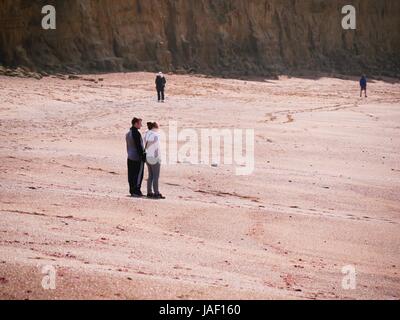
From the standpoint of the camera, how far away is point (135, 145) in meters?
9.91

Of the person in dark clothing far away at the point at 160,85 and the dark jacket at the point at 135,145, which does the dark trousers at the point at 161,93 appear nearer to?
the person in dark clothing far away at the point at 160,85

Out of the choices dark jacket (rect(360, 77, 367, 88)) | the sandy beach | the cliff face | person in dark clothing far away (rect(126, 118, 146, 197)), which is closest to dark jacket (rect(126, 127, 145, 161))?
person in dark clothing far away (rect(126, 118, 146, 197))

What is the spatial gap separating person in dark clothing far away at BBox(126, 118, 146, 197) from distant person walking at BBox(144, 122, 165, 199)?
0.09 metres

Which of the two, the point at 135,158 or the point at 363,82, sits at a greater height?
the point at 363,82

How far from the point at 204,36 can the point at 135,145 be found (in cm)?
2627

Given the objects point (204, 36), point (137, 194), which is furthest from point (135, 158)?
point (204, 36)

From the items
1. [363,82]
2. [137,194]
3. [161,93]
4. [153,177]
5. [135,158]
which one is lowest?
[137,194]

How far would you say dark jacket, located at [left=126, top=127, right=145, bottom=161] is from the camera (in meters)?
9.86

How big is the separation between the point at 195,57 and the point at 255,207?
25.4 meters

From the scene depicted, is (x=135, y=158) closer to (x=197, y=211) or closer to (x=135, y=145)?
(x=135, y=145)

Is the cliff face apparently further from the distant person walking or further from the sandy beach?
the distant person walking

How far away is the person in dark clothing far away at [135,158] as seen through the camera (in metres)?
9.88
